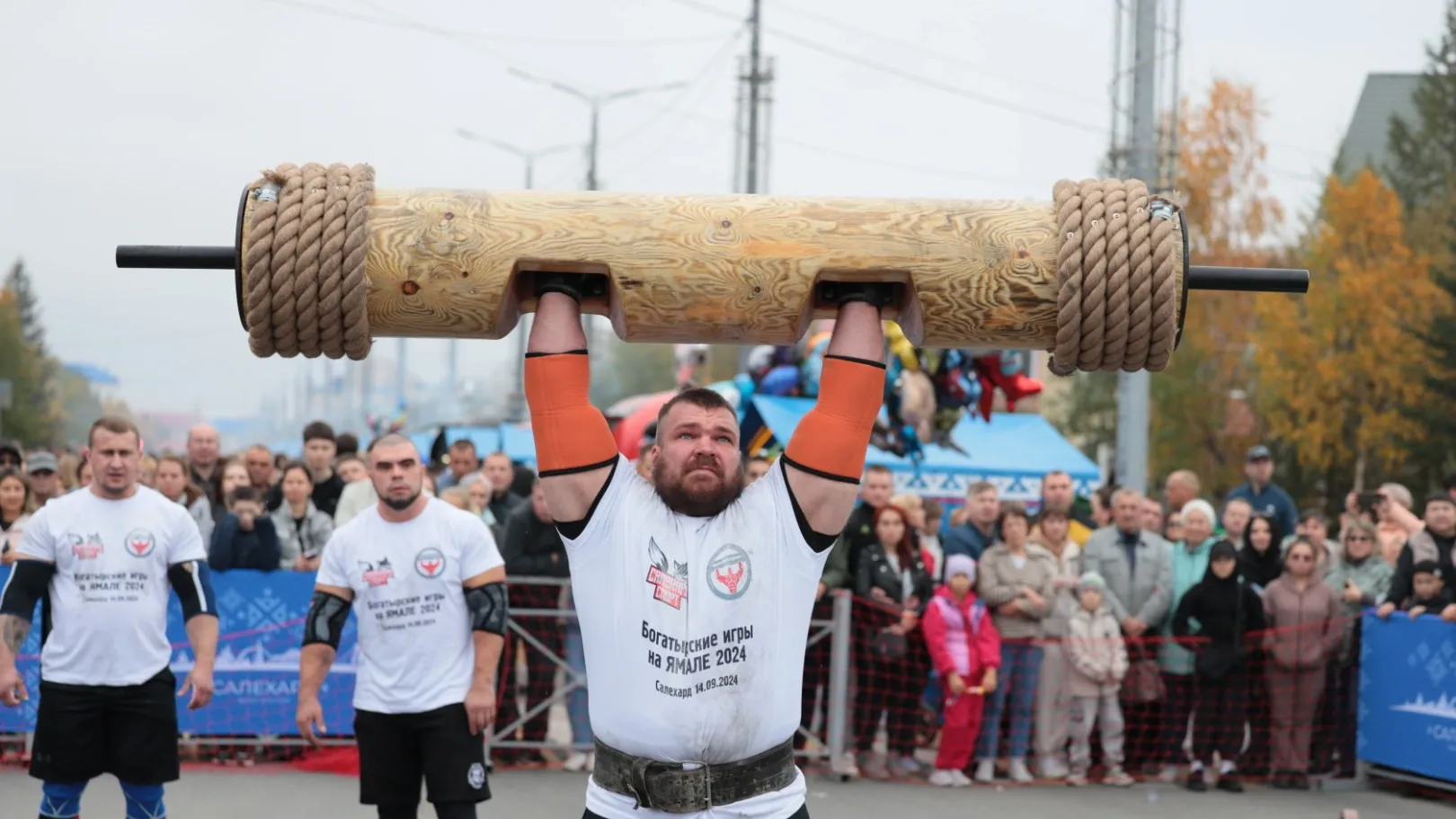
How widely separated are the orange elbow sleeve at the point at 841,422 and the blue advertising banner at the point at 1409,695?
260 inches

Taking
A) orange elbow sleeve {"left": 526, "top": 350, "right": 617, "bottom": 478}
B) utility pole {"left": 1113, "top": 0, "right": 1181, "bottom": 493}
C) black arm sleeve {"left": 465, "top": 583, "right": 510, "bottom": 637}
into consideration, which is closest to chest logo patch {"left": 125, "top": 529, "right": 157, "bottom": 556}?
black arm sleeve {"left": 465, "top": 583, "right": 510, "bottom": 637}

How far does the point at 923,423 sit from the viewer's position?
13.8 metres

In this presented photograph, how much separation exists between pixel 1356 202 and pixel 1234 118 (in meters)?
4.90

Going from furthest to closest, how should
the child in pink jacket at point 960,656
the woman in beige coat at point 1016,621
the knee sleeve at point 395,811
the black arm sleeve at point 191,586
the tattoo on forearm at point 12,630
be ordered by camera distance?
the woman in beige coat at point 1016,621 → the child in pink jacket at point 960,656 → the black arm sleeve at point 191,586 → the tattoo on forearm at point 12,630 → the knee sleeve at point 395,811

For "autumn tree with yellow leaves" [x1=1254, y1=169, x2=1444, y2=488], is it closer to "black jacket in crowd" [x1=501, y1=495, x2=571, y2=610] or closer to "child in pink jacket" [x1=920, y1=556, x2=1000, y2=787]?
"child in pink jacket" [x1=920, y1=556, x2=1000, y2=787]

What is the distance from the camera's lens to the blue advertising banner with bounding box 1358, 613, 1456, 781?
909 cm

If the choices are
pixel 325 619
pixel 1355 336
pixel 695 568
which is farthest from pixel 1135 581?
pixel 1355 336

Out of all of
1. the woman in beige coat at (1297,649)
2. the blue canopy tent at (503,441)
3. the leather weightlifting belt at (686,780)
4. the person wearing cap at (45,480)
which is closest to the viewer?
the leather weightlifting belt at (686,780)

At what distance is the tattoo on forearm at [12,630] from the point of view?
614 cm

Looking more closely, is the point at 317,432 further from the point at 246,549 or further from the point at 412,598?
the point at 412,598

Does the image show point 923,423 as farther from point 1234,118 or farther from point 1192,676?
point 1234,118

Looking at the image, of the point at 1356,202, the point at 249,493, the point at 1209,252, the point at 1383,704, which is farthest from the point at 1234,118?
the point at 249,493

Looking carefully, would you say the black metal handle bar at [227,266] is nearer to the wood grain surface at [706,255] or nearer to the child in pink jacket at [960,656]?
the wood grain surface at [706,255]

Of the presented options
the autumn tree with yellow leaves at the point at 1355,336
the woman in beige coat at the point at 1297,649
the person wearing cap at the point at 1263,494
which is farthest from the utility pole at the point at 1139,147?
the autumn tree with yellow leaves at the point at 1355,336
